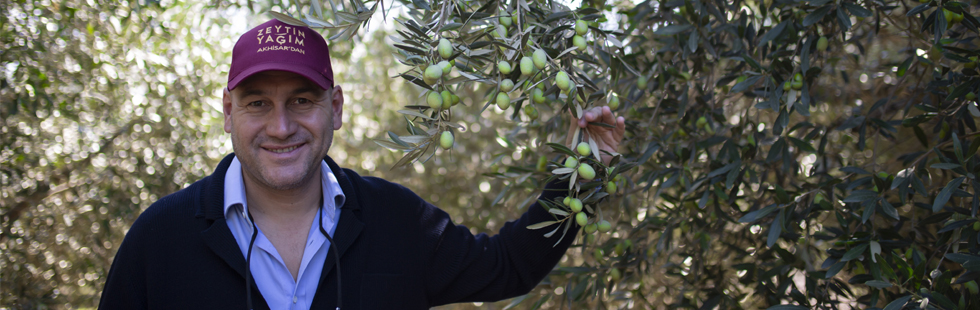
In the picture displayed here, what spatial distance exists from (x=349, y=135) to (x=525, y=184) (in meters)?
2.87

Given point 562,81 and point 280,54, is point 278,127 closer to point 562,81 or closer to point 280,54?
point 280,54

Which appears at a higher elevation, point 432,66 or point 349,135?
point 432,66

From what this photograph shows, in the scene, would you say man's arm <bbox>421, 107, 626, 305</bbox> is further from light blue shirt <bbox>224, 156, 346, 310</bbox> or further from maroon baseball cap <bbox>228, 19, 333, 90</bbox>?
maroon baseball cap <bbox>228, 19, 333, 90</bbox>

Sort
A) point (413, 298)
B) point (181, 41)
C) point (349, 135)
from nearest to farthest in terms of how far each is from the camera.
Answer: point (413, 298) < point (181, 41) < point (349, 135)

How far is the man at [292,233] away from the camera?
59.5 inches

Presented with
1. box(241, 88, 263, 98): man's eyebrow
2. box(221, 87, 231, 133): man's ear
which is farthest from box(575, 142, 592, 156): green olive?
box(221, 87, 231, 133): man's ear

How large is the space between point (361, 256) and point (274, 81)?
1.58 feet

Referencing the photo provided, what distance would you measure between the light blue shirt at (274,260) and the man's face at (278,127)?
0.25ft

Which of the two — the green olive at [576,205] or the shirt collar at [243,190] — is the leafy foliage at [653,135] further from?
the shirt collar at [243,190]

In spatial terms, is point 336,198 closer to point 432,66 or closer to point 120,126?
point 432,66

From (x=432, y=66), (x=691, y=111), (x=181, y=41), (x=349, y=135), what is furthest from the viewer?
(x=349, y=135)

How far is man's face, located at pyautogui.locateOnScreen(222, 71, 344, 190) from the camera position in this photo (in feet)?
5.14

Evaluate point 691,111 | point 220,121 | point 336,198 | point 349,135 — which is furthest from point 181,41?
point 691,111

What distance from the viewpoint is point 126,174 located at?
2988mm
